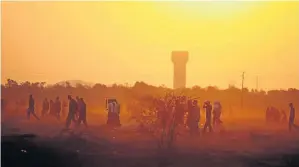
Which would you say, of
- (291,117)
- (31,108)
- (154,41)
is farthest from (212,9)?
(31,108)

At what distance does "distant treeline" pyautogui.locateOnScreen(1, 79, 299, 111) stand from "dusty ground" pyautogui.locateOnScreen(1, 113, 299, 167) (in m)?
0.20

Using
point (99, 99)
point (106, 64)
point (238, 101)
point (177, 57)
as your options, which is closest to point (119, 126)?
point (99, 99)

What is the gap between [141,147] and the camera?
3.82 meters

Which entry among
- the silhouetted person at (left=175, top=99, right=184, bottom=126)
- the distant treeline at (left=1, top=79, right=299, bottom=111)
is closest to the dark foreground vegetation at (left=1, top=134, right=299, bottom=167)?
the silhouetted person at (left=175, top=99, right=184, bottom=126)

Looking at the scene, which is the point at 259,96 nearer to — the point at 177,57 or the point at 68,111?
the point at 177,57

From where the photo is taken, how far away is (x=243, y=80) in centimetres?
382

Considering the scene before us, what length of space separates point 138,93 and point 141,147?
0.52 m

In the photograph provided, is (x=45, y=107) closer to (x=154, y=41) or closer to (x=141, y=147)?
(x=141, y=147)

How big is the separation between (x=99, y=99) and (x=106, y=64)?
1.16ft

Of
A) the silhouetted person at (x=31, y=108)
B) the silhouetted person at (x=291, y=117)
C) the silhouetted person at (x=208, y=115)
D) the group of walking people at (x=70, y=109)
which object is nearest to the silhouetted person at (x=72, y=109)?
the group of walking people at (x=70, y=109)

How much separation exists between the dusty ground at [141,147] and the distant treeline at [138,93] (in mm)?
200

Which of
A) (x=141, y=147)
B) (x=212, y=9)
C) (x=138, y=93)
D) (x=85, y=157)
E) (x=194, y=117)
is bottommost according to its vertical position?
(x=85, y=157)

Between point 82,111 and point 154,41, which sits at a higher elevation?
point 154,41

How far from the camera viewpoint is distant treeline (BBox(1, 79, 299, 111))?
3764 millimetres
